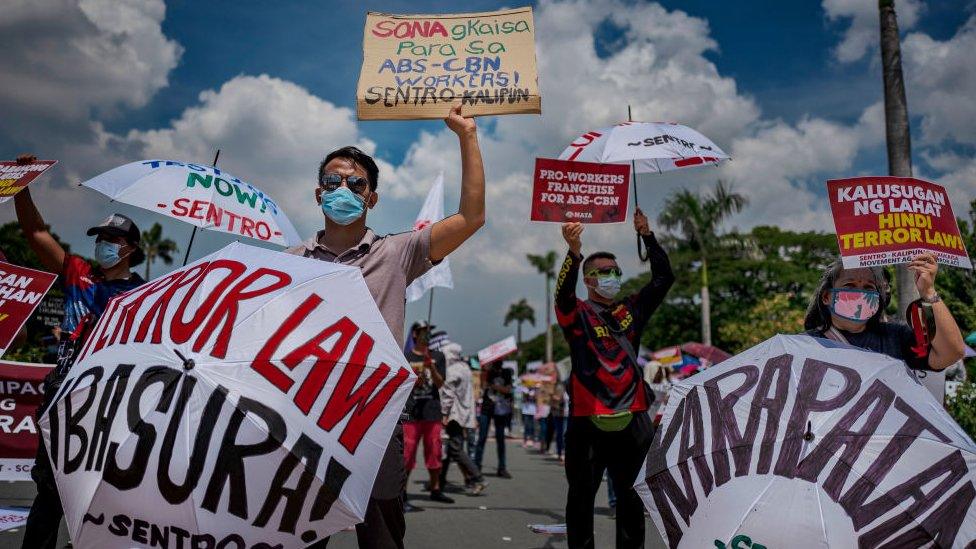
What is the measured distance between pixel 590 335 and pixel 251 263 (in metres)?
2.68

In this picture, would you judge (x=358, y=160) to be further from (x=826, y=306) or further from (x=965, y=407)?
(x=965, y=407)

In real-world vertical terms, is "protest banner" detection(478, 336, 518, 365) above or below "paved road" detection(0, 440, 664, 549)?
above

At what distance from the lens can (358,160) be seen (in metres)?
3.23

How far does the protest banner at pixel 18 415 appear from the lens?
6.54 meters

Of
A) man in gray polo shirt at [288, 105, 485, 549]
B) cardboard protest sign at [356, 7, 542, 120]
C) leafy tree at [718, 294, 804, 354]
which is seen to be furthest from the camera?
leafy tree at [718, 294, 804, 354]

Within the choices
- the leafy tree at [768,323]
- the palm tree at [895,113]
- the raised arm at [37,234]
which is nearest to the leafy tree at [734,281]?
the leafy tree at [768,323]

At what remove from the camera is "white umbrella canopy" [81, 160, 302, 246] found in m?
5.39

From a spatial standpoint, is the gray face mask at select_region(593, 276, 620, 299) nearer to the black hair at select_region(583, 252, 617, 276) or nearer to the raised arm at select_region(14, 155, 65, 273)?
the black hair at select_region(583, 252, 617, 276)

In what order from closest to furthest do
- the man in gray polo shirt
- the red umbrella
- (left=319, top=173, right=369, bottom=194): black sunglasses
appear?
the man in gray polo shirt
(left=319, top=173, right=369, bottom=194): black sunglasses
the red umbrella

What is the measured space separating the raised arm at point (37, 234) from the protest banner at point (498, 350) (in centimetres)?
1574

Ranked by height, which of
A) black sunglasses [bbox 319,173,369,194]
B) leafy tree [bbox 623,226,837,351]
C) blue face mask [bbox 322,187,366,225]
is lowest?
blue face mask [bbox 322,187,366,225]

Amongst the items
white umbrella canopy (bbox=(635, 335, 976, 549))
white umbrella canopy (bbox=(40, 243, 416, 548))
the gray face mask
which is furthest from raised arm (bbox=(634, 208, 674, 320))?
white umbrella canopy (bbox=(40, 243, 416, 548))

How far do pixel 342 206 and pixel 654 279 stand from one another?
272 cm

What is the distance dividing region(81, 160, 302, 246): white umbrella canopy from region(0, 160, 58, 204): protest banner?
12.2 inches
